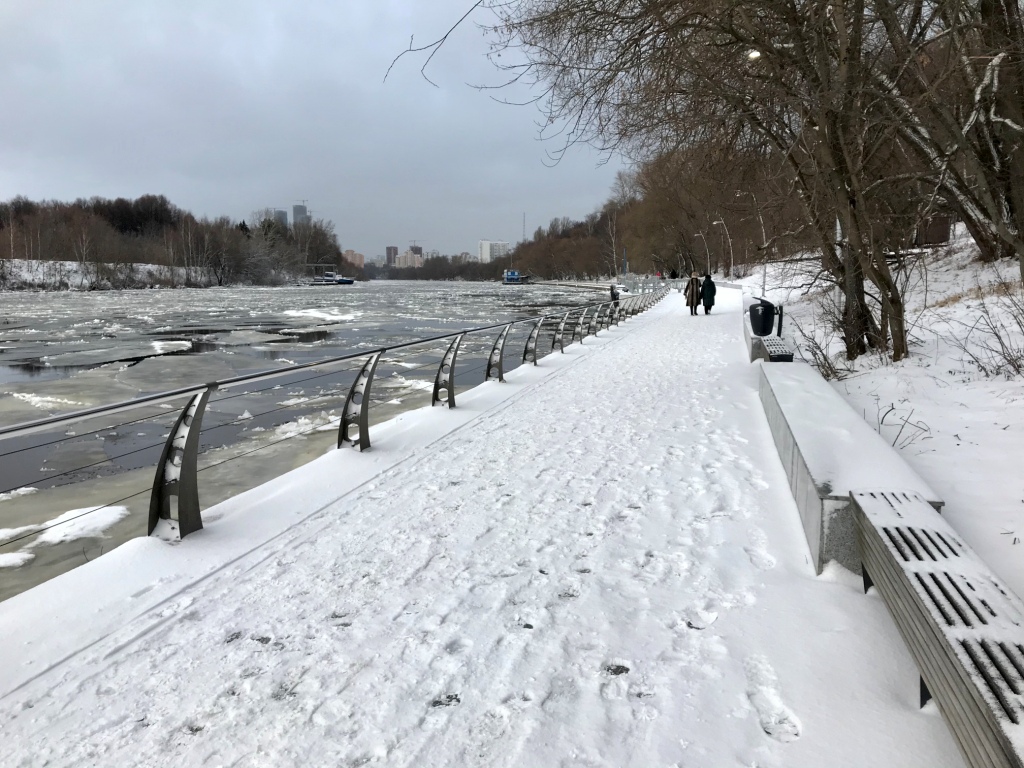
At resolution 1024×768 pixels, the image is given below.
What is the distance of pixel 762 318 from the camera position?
12648mm

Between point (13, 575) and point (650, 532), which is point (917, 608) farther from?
point (13, 575)

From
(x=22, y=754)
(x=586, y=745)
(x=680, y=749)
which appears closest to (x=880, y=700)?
(x=680, y=749)

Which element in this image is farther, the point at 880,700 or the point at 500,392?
the point at 500,392

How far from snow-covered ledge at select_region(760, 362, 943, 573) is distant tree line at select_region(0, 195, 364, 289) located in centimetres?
9738

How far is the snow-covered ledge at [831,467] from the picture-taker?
3629 mm

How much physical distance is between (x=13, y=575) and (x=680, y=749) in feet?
14.7

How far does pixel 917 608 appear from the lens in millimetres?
2510

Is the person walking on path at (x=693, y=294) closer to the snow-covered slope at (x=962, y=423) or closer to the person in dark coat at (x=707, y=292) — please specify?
the person in dark coat at (x=707, y=292)

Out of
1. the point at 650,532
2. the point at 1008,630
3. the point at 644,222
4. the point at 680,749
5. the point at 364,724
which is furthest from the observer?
the point at 644,222

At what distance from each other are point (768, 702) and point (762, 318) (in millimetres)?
10912

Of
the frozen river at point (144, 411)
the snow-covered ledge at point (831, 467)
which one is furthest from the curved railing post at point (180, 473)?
the snow-covered ledge at point (831, 467)

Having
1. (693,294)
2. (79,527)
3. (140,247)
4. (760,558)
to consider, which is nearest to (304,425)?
(79,527)

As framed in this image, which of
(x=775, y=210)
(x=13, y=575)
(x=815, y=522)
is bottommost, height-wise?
(x=13, y=575)

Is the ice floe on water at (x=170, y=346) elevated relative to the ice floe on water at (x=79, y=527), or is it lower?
elevated
